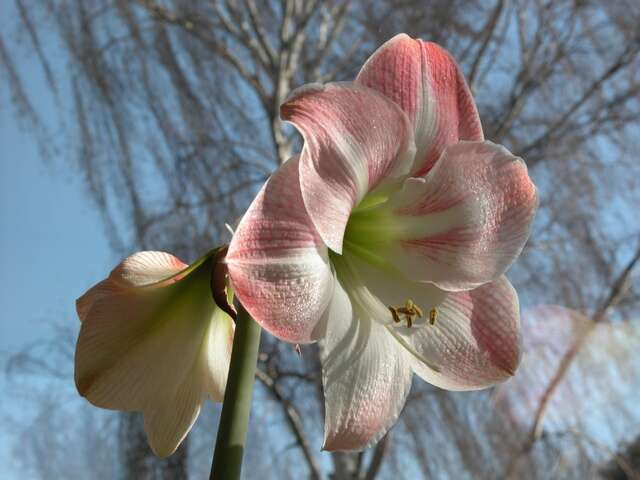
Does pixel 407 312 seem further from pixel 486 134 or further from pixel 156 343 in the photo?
pixel 486 134

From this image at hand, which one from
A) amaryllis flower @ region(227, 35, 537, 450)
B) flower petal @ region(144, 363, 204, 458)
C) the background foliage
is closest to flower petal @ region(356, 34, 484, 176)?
amaryllis flower @ region(227, 35, 537, 450)

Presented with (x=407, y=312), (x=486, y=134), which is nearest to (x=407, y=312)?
(x=407, y=312)

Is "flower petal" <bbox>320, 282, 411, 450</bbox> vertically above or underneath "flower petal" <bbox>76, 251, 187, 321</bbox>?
underneath

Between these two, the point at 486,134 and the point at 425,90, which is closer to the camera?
the point at 425,90

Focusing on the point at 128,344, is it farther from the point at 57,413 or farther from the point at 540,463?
the point at 57,413

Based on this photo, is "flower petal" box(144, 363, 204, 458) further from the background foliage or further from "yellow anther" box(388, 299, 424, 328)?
the background foliage

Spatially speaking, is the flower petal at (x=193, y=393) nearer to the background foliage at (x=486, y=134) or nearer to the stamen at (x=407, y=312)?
the stamen at (x=407, y=312)

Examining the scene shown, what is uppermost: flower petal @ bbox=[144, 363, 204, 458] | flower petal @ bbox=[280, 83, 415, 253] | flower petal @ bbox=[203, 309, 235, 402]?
flower petal @ bbox=[280, 83, 415, 253]

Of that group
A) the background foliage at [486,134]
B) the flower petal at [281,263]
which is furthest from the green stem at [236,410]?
the background foliage at [486,134]
